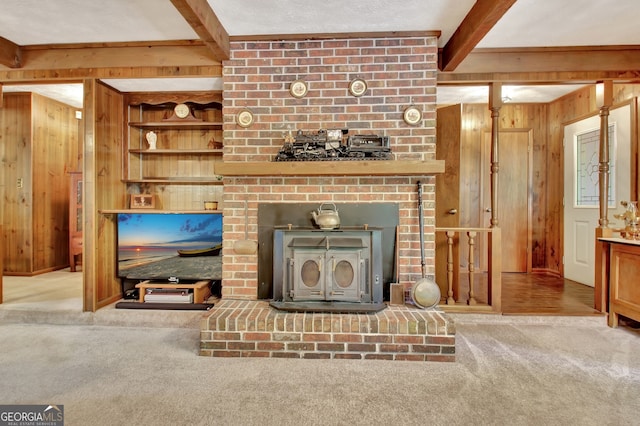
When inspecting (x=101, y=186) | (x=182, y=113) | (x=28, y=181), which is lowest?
(x=101, y=186)

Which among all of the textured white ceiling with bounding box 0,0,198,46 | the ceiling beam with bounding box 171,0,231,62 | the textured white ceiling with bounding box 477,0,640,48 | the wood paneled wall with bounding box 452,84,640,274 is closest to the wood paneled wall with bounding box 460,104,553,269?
the wood paneled wall with bounding box 452,84,640,274

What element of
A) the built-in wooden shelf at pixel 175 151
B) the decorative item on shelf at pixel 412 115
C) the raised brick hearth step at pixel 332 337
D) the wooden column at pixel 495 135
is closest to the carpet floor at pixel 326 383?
the raised brick hearth step at pixel 332 337

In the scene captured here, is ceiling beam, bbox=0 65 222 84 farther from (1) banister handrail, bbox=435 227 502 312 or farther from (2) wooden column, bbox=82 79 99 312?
(1) banister handrail, bbox=435 227 502 312

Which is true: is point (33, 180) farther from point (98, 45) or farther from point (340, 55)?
point (340, 55)

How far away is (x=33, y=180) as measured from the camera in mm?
4332

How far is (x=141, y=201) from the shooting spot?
3521 mm

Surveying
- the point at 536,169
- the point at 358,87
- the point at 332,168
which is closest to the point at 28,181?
the point at 332,168

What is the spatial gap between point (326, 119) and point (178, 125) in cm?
173

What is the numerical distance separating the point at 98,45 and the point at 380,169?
2.67 metres

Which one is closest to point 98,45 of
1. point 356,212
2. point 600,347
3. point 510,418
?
point 356,212

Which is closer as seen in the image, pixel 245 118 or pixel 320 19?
pixel 320 19

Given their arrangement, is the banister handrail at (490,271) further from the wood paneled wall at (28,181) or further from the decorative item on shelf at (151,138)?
the wood paneled wall at (28,181)

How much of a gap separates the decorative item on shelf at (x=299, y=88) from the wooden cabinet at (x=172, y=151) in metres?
1.14

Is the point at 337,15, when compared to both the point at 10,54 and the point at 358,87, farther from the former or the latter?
the point at 10,54
